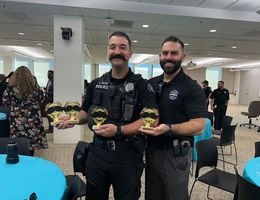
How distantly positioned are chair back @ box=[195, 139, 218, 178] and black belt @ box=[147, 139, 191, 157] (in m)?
0.78

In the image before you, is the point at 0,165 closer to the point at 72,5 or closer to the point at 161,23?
the point at 72,5

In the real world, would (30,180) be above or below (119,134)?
below

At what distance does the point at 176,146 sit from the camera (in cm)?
169

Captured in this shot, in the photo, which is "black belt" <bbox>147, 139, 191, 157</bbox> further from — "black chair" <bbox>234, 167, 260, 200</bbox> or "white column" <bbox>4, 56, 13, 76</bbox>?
"white column" <bbox>4, 56, 13, 76</bbox>

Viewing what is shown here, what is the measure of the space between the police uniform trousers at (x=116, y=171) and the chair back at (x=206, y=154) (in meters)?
1.09

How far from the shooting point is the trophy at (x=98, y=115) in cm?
146

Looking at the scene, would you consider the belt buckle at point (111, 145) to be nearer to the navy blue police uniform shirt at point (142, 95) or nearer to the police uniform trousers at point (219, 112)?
the navy blue police uniform shirt at point (142, 95)

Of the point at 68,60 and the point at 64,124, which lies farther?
the point at 68,60

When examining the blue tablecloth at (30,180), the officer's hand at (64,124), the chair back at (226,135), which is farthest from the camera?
the chair back at (226,135)

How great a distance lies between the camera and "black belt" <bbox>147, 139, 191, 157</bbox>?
169 centimetres

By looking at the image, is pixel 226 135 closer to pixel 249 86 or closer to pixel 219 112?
pixel 219 112

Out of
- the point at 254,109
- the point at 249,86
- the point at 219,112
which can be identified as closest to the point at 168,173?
the point at 219,112

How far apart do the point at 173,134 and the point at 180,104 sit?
0.74 feet

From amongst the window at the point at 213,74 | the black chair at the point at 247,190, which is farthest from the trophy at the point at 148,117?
the window at the point at 213,74
